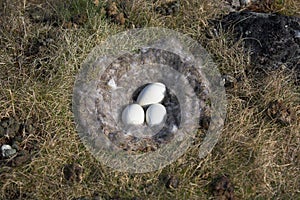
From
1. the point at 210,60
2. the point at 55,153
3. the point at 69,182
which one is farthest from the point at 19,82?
the point at 210,60

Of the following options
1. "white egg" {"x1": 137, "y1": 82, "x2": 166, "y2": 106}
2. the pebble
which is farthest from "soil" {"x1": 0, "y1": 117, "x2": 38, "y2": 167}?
"white egg" {"x1": 137, "y1": 82, "x2": 166, "y2": 106}

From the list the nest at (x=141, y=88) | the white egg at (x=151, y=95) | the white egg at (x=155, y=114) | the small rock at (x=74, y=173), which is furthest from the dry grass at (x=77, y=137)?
the white egg at (x=151, y=95)

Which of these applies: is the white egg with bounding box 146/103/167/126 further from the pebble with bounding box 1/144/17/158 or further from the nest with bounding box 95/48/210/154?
the pebble with bounding box 1/144/17/158

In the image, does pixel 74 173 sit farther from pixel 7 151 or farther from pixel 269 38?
pixel 269 38

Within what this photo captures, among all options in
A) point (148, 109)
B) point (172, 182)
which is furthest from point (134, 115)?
point (172, 182)

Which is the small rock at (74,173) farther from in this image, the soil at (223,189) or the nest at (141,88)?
the soil at (223,189)

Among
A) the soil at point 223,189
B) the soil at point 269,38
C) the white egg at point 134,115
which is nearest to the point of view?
the soil at point 223,189
